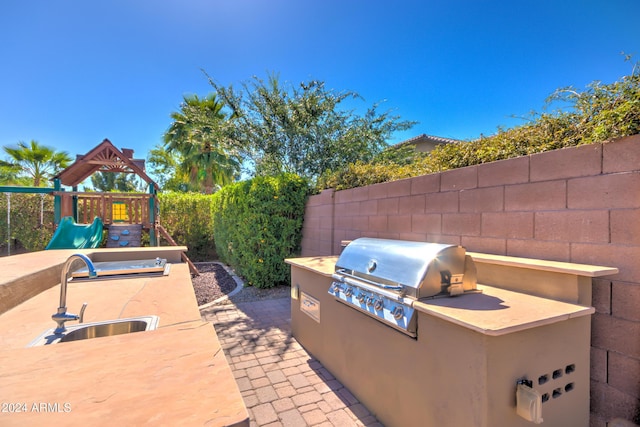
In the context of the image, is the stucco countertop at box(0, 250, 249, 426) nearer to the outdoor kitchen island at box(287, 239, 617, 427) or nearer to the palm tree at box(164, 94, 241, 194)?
the outdoor kitchen island at box(287, 239, 617, 427)

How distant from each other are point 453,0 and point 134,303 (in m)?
7.11

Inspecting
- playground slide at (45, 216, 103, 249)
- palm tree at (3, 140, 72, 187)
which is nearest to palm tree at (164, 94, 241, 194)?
playground slide at (45, 216, 103, 249)

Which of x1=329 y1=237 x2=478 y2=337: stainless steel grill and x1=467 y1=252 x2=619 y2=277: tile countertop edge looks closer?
x1=467 y1=252 x2=619 y2=277: tile countertop edge

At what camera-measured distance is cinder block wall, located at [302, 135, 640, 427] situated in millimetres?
1729

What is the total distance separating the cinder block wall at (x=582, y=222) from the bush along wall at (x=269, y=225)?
3.84 m

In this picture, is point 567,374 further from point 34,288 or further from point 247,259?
point 247,259

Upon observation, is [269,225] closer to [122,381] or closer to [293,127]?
[293,127]

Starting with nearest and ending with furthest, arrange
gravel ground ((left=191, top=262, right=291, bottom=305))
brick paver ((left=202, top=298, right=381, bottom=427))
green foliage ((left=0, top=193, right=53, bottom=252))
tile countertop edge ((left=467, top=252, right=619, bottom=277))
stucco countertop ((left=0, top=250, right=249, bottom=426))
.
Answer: stucco countertop ((left=0, top=250, right=249, bottom=426))
tile countertop edge ((left=467, top=252, right=619, bottom=277))
brick paver ((left=202, top=298, right=381, bottom=427))
gravel ground ((left=191, top=262, right=291, bottom=305))
green foliage ((left=0, top=193, right=53, bottom=252))

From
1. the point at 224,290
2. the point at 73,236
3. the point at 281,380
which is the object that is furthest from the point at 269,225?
the point at 73,236

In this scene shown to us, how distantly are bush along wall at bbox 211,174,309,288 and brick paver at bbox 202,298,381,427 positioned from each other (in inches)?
69.1

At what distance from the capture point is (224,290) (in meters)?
6.63

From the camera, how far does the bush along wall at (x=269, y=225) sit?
627 cm

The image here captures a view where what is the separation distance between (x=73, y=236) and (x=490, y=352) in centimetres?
1010

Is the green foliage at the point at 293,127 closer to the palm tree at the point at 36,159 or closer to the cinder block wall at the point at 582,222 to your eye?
the cinder block wall at the point at 582,222
